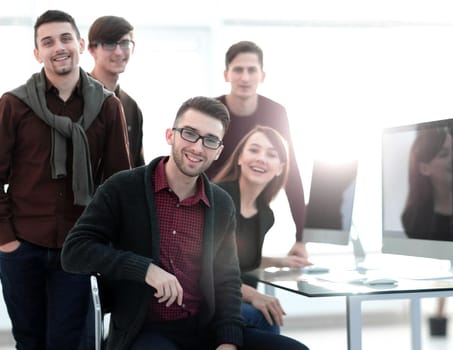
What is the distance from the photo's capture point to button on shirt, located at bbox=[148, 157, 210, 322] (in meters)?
2.33

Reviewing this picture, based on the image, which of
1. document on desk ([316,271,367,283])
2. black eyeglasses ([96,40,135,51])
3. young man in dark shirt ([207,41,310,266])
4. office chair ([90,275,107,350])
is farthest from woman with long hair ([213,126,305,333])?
office chair ([90,275,107,350])

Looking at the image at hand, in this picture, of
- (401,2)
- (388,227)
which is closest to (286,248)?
(401,2)

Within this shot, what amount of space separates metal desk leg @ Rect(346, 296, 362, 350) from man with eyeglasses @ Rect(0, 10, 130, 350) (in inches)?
43.3

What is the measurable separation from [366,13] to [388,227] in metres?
3.13

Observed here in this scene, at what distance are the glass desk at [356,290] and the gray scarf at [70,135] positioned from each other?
2.32 feet

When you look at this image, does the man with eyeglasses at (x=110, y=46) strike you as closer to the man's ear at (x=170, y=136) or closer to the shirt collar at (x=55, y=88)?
the shirt collar at (x=55, y=88)

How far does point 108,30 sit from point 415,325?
5.86 ft

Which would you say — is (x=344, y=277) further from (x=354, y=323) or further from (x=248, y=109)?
(x=248, y=109)

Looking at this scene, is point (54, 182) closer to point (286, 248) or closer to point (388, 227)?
point (388, 227)

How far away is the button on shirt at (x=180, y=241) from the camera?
2330mm

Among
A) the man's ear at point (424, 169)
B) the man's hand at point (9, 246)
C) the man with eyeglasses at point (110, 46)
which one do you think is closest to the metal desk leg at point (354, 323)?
the man's ear at point (424, 169)

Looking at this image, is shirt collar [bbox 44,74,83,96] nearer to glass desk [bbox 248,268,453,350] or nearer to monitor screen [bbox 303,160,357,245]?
glass desk [bbox 248,268,453,350]

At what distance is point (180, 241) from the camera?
235 cm

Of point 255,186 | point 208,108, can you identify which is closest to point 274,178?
point 255,186
